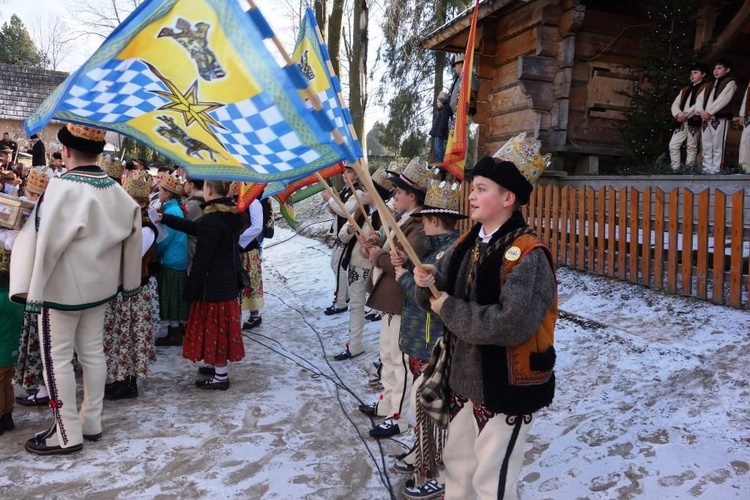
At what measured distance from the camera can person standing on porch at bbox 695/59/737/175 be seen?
7.86 m

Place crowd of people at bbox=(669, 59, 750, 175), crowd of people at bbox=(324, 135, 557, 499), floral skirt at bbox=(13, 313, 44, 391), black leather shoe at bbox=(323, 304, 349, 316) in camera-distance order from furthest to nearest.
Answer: crowd of people at bbox=(669, 59, 750, 175), black leather shoe at bbox=(323, 304, 349, 316), floral skirt at bbox=(13, 313, 44, 391), crowd of people at bbox=(324, 135, 557, 499)

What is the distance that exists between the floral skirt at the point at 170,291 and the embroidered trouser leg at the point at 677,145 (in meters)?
7.38

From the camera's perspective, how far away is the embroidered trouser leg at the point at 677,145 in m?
8.58

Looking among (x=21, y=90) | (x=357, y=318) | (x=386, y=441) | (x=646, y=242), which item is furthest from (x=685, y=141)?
(x=21, y=90)

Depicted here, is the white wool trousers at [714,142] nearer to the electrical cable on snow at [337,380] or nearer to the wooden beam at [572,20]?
the wooden beam at [572,20]

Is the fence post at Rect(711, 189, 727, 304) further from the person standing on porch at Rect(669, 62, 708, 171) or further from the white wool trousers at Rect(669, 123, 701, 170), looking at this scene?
the white wool trousers at Rect(669, 123, 701, 170)

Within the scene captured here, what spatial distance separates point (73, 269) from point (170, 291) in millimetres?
2463

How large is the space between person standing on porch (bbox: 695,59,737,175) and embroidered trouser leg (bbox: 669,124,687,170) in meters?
0.46

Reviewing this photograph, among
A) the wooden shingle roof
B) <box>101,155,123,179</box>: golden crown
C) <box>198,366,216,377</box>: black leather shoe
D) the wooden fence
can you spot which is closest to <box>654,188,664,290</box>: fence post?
the wooden fence

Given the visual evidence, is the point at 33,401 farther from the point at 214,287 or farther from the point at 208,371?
the point at 214,287

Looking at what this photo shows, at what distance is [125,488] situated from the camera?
124 inches

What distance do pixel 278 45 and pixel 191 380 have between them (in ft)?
12.7

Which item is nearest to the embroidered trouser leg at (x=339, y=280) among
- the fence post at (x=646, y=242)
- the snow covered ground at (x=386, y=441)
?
the snow covered ground at (x=386, y=441)

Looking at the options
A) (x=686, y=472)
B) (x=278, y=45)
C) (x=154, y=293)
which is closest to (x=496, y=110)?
(x=154, y=293)
